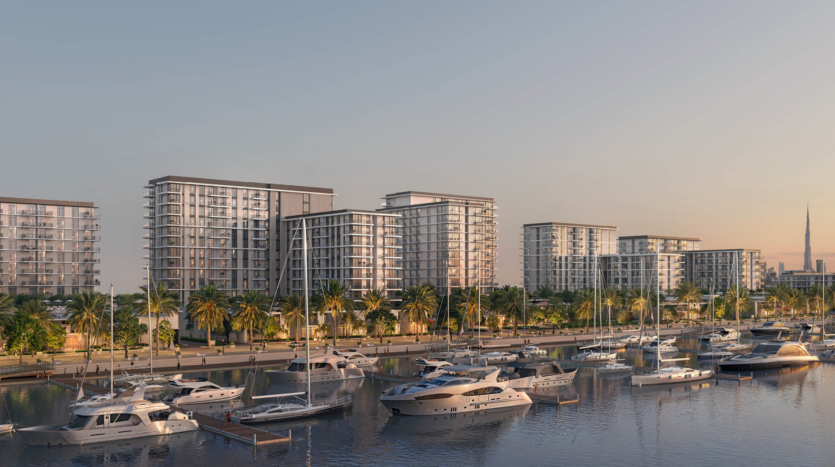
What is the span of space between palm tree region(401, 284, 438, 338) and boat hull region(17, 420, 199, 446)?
59300mm

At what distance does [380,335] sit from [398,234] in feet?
194

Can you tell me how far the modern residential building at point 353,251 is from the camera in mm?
150500

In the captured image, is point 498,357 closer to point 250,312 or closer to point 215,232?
point 250,312

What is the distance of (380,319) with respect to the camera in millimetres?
104688

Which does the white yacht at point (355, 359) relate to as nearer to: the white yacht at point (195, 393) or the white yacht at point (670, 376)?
the white yacht at point (195, 393)

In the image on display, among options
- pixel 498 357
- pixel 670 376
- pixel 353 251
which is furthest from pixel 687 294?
pixel 670 376

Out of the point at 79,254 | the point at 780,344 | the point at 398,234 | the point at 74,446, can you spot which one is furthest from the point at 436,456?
the point at 79,254

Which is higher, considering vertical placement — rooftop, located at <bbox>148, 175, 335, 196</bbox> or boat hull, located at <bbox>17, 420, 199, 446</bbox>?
rooftop, located at <bbox>148, 175, 335, 196</bbox>

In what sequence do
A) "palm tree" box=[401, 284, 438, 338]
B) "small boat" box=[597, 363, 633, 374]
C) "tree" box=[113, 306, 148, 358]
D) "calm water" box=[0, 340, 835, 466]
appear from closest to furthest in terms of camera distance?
"calm water" box=[0, 340, 835, 466]
"small boat" box=[597, 363, 633, 374]
"tree" box=[113, 306, 148, 358]
"palm tree" box=[401, 284, 438, 338]

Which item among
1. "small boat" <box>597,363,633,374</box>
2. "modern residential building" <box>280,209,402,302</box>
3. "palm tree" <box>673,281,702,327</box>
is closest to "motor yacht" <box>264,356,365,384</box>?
"small boat" <box>597,363,633,374</box>

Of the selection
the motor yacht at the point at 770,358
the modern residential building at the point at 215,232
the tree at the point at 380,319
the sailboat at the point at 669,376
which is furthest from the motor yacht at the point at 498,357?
the modern residential building at the point at 215,232

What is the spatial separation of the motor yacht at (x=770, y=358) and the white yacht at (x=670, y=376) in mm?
8440

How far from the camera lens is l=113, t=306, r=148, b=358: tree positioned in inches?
3191

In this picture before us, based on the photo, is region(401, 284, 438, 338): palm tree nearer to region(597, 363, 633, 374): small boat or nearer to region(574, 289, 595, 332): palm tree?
A: region(574, 289, 595, 332): palm tree
